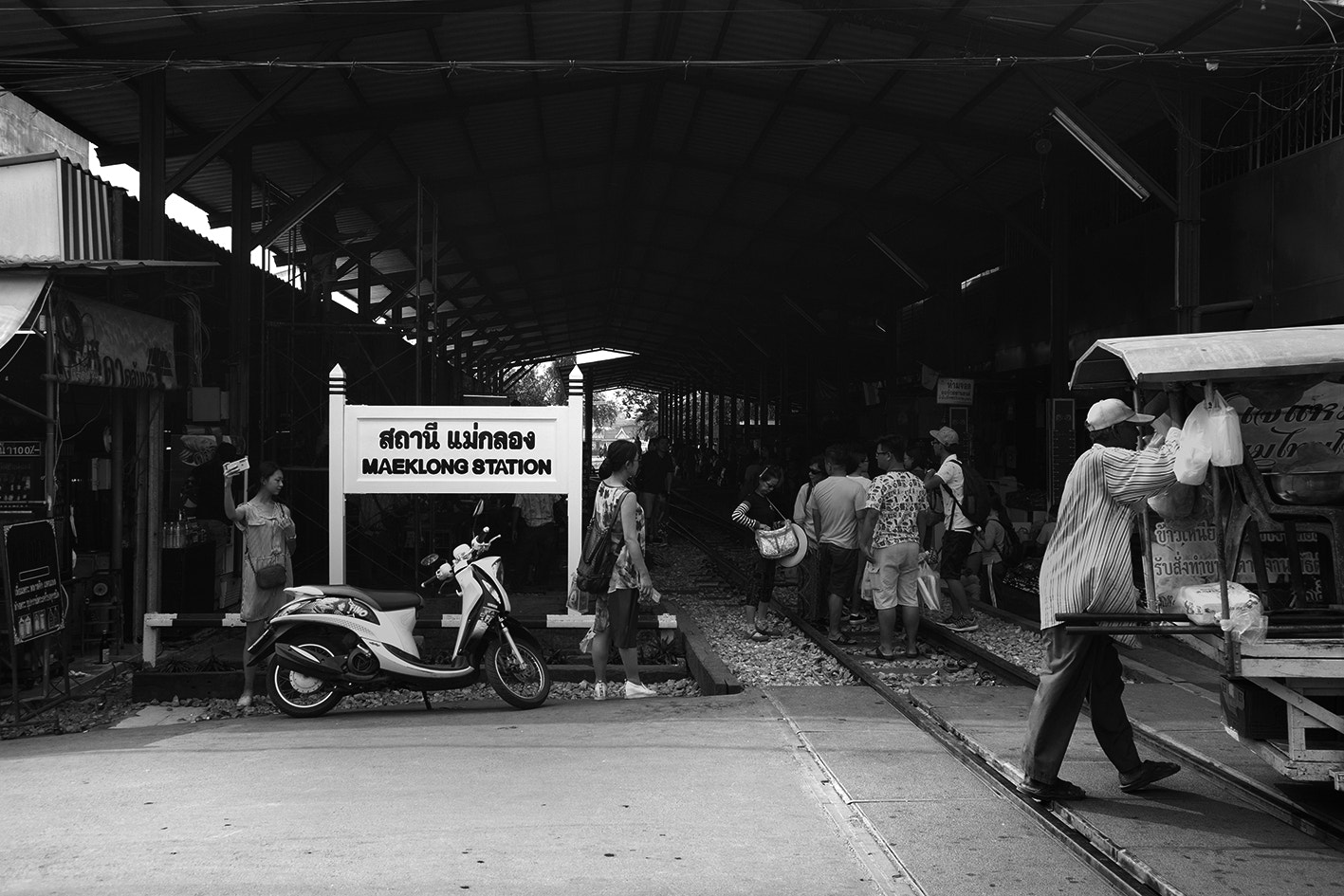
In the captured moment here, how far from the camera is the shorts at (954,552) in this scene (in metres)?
10.7

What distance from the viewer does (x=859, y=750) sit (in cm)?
628

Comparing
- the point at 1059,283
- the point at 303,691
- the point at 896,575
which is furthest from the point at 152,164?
the point at 1059,283

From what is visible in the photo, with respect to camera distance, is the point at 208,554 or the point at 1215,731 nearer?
the point at 1215,731

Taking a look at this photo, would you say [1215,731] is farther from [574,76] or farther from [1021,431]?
[1021,431]

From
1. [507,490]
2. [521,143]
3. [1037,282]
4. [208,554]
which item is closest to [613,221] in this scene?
[521,143]

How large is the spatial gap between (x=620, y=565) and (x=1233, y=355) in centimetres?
415

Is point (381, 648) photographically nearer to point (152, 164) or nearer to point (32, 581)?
point (32, 581)

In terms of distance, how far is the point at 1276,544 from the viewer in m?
5.66

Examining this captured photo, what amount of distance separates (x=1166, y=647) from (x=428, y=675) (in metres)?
6.03

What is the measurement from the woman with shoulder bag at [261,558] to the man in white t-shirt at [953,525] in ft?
18.8

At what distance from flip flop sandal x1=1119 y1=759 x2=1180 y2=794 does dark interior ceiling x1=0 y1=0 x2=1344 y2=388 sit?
5.99m

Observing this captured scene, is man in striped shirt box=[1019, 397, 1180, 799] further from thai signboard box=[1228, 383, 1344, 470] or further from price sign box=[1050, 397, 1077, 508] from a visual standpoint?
price sign box=[1050, 397, 1077, 508]

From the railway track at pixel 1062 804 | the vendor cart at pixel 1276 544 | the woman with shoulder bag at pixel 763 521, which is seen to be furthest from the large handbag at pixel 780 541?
the vendor cart at pixel 1276 544

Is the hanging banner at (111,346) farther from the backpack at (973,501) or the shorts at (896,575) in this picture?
the backpack at (973,501)
